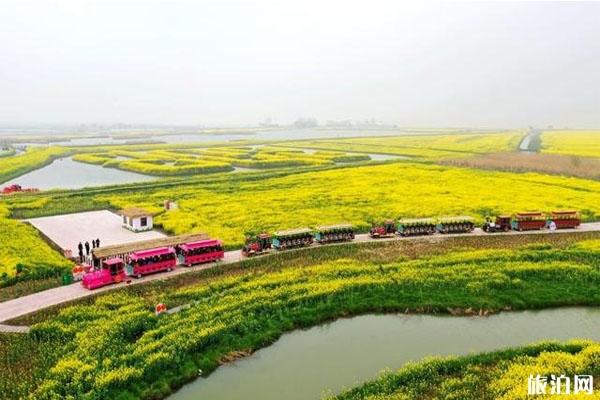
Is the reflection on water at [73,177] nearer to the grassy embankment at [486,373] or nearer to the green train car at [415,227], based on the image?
the green train car at [415,227]

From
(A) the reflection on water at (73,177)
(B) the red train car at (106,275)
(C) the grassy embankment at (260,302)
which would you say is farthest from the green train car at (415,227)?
(A) the reflection on water at (73,177)

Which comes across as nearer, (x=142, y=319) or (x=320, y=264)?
(x=142, y=319)

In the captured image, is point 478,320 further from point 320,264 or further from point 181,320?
point 181,320

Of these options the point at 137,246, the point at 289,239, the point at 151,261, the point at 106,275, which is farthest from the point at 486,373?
the point at 137,246

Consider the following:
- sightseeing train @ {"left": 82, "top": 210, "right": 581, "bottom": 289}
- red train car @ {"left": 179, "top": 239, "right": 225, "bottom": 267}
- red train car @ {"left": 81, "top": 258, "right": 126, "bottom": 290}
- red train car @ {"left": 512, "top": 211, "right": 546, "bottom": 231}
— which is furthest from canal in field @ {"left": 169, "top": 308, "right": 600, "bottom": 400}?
red train car @ {"left": 512, "top": 211, "right": 546, "bottom": 231}

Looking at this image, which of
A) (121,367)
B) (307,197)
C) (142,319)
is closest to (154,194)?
(307,197)

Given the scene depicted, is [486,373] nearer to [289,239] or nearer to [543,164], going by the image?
[289,239]
